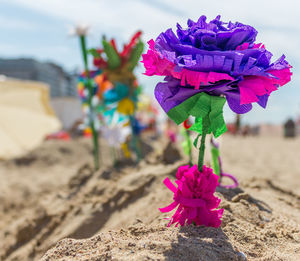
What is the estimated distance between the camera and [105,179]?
3.59 metres

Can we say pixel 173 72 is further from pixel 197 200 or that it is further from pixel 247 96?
pixel 197 200

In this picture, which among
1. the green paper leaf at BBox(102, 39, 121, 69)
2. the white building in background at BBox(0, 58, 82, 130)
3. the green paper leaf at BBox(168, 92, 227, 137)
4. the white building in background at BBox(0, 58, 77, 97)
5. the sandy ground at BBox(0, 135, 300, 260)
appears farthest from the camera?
the white building in background at BBox(0, 58, 77, 97)

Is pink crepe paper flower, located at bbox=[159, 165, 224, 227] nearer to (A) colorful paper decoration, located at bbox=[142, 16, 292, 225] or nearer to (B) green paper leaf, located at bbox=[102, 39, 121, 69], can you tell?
(A) colorful paper decoration, located at bbox=[142, 16, 292, 225]

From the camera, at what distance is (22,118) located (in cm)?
827

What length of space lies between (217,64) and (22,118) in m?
7.71

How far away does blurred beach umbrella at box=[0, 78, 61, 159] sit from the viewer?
7.57 metres

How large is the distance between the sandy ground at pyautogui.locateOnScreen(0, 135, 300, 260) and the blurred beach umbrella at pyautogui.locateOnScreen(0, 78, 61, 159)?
229 centimetres

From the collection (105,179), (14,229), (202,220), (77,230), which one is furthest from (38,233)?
(202,220)

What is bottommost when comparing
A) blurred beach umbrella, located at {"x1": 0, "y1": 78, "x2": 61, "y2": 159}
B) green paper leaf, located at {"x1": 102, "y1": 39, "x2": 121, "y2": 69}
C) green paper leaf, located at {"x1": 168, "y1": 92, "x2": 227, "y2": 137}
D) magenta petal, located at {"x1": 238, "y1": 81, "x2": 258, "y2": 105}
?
blurred beach umbrella, located at {"x1": 0, "y1": 78, "x2": 61, "y2": 159}

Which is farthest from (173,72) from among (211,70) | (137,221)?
(137,221)

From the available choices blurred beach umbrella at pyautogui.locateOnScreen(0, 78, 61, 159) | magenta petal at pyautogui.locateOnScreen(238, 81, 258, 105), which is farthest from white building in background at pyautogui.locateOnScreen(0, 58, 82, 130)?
magenta petal at pyautogui.locateOnScreen(238, 81, 258, 105)

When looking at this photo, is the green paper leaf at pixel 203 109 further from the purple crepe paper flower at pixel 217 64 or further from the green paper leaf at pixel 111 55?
the green paper leaf at pixel 111 55

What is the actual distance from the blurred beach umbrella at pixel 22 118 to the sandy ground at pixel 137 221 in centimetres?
229

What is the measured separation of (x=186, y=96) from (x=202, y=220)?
0.56m
